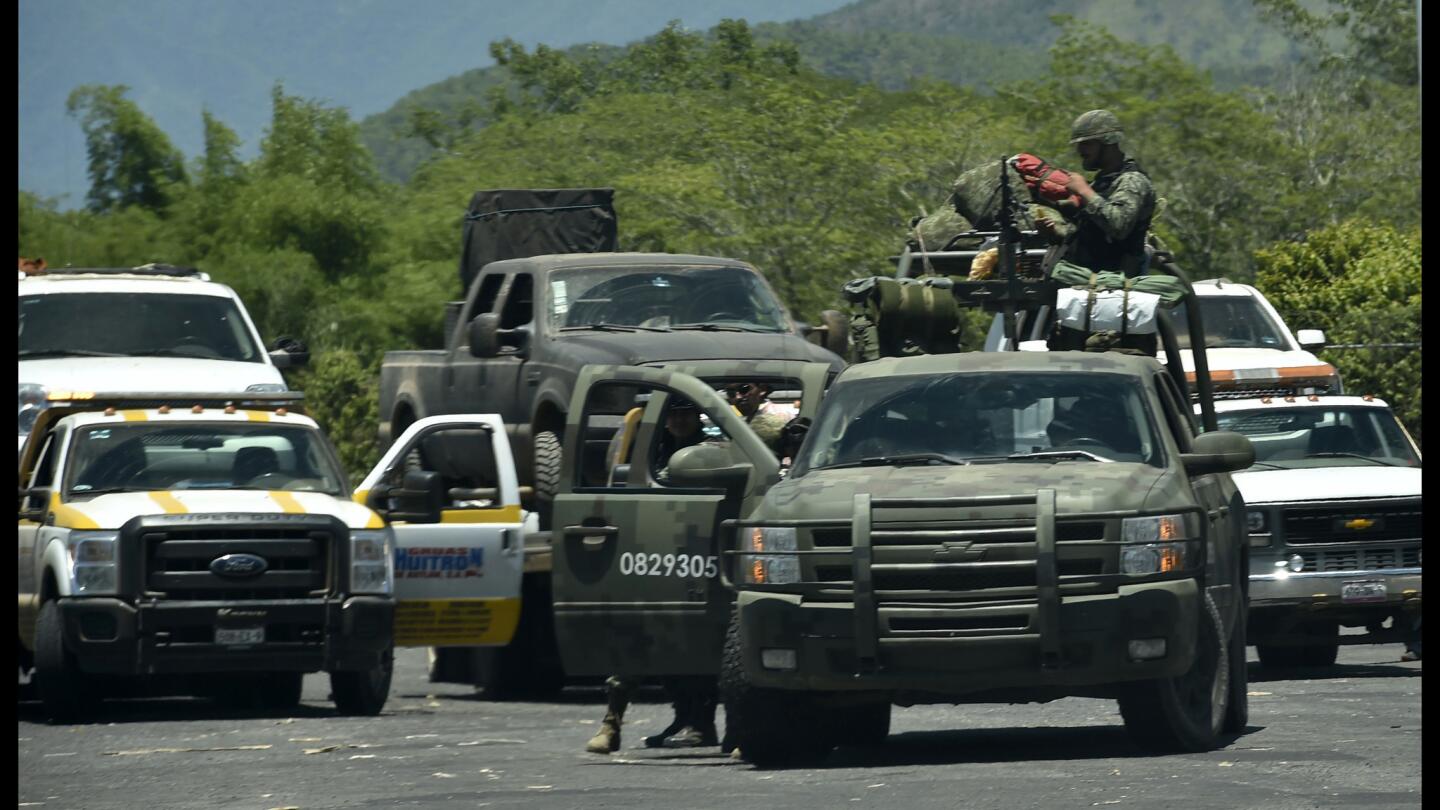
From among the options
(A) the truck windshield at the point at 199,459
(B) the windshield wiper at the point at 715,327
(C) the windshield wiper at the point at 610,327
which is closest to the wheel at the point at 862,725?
(A) the truck windshield at the point at 199,459

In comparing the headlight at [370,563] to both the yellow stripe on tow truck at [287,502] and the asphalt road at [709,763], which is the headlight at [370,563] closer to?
the yellow stripe on tow truck at [287,502]

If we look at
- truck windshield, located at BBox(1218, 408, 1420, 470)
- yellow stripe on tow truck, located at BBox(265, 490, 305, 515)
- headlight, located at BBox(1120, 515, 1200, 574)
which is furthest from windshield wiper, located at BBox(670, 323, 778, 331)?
headlight, located at BBox(1120, 515, 1200, 574)

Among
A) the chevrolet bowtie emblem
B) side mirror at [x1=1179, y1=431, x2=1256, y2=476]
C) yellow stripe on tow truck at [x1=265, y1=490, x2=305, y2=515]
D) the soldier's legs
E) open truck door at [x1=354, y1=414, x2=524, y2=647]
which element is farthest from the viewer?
open truck door at [x1=354, y1=414, x2=524, y2=647]

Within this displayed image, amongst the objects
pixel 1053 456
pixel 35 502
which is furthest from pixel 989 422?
pixel 35 502

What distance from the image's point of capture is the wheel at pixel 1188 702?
11359 mm

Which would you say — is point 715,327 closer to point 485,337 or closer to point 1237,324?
point 485,337

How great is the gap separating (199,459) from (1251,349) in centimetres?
787

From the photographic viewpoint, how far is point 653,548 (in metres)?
12.1

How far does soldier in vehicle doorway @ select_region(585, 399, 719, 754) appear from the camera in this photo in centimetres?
1278

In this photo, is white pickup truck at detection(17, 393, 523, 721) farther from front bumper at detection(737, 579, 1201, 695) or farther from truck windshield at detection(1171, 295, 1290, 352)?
truck windshield at detection(1171, 295, 1290, 352)

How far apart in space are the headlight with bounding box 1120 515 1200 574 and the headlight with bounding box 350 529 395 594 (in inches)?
237

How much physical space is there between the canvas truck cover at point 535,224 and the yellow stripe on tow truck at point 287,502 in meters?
6.62
